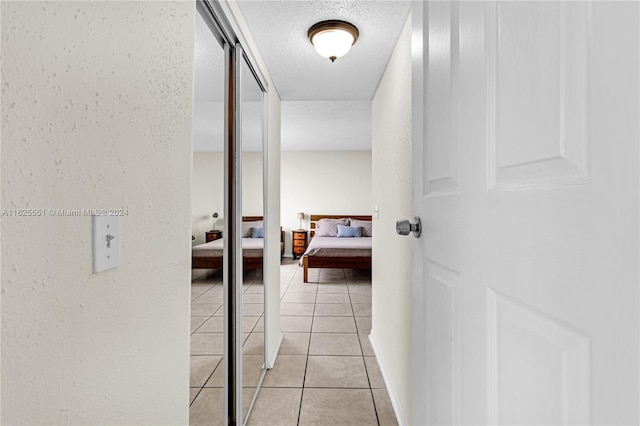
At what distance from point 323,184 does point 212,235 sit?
592cm

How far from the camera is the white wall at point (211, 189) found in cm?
115

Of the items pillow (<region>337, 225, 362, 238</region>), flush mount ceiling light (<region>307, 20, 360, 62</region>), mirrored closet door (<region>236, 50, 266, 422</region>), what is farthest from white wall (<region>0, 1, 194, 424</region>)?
pillow (<region>337, 225, 362, 238</region>)

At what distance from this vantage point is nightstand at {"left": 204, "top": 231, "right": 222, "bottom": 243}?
1.28m

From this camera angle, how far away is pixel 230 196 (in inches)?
64.9

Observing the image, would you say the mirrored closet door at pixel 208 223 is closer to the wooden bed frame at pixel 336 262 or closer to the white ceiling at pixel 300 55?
the white ceiling at pixel 300 55

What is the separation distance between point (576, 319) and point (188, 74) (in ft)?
3.53

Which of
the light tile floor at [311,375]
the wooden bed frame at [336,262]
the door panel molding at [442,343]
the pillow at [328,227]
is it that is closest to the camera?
the door panel molding at [442,343]

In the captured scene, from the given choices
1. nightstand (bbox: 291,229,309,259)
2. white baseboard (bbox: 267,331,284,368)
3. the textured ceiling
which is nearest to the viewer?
the textured ceiling

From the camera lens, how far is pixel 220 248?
1444 millimetres

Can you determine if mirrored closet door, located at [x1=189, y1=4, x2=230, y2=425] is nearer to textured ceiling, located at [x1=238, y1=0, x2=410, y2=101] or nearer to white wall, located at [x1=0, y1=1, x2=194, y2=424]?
white wall, located at [x1=0, y1=1, x2=194, y2=424]

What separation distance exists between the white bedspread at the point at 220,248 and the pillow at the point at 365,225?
15.1ft

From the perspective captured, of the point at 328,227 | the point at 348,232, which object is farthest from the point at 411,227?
the point at 328,227

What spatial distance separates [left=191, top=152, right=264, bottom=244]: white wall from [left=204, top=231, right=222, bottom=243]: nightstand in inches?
0.8

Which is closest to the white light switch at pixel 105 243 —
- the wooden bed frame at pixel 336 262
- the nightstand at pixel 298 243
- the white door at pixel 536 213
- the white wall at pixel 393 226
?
the white door at pixel 536 213
